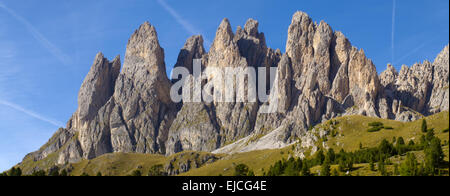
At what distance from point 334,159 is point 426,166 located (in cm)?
6585

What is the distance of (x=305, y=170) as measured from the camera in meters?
159
